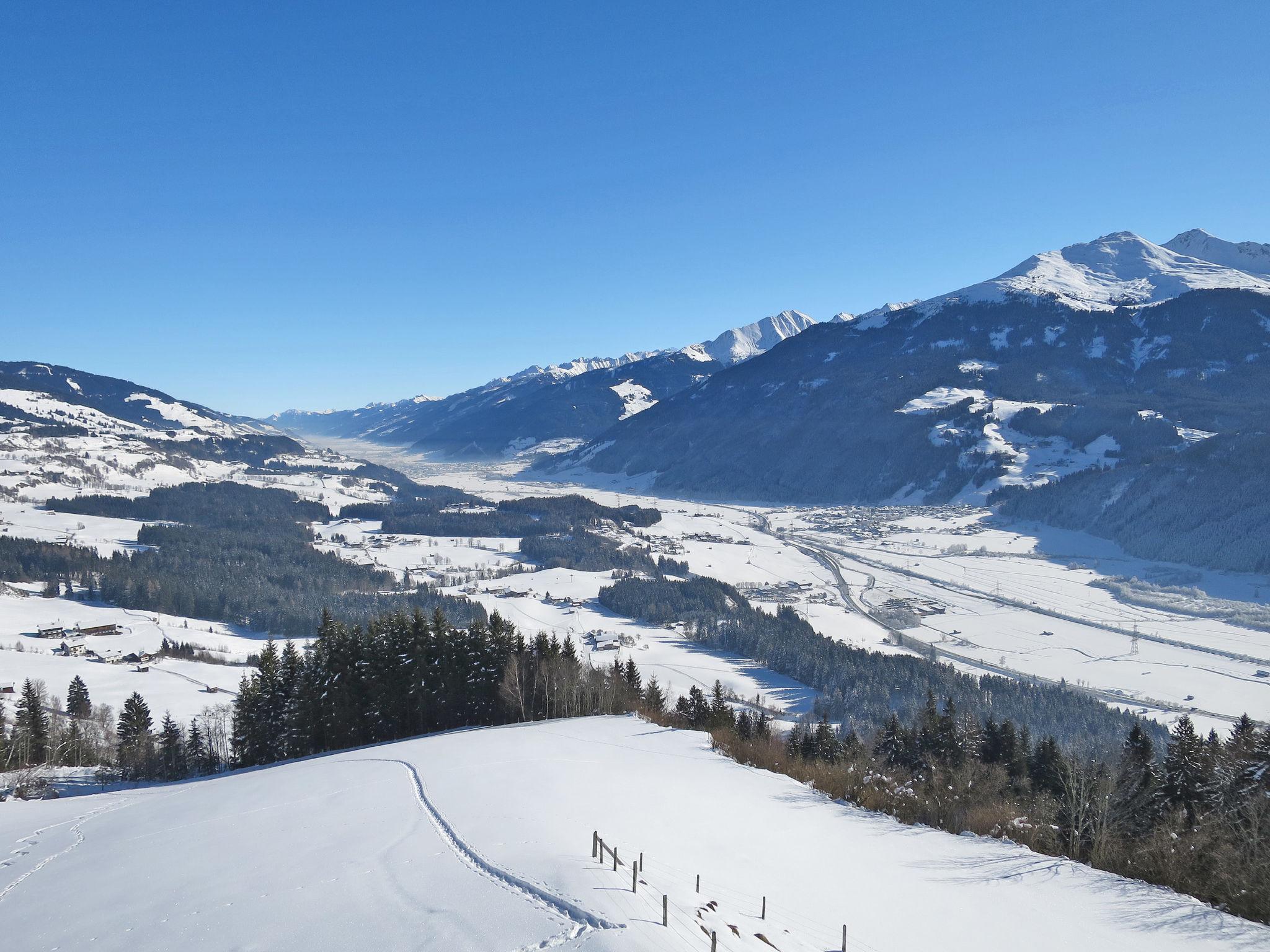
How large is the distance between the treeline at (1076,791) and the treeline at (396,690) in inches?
448

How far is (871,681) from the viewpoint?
2827 inches

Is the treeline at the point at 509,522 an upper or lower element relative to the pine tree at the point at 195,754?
upper

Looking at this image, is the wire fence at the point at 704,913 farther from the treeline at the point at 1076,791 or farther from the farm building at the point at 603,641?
the farm building at the point at 603,641

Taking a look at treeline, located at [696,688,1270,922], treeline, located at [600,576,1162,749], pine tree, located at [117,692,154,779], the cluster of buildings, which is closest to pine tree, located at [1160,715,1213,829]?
treeline, located at [696,688,1270,922]

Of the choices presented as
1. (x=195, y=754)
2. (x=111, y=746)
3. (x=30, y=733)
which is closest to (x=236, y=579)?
(x=111, y=746)

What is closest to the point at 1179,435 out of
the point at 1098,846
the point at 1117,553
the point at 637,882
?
the point at 1117,553

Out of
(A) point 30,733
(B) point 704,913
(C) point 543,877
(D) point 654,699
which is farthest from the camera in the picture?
(D) point 654,699

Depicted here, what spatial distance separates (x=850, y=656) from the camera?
79375 millimetres

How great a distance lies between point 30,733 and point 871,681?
69812mm

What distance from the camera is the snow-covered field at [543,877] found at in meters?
12.6

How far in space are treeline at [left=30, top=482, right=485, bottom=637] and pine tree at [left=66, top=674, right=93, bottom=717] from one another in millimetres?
35985

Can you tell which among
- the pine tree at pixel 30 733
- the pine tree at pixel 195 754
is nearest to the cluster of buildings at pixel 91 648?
the pine tree at pixel 30 733

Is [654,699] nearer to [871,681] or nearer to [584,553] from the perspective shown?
[871,681]

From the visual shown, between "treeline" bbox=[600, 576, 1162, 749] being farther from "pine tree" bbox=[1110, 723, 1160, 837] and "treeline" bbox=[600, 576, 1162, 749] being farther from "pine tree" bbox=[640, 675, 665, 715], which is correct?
"pine tree" bbox=[1110, 723, 1160, 837]
